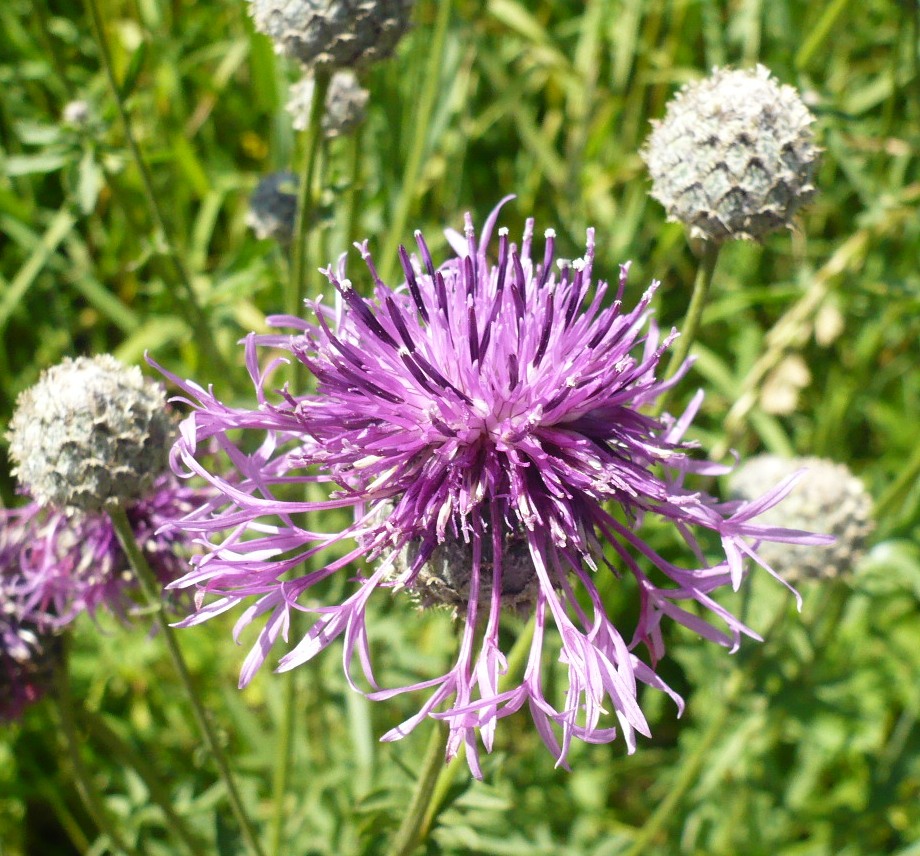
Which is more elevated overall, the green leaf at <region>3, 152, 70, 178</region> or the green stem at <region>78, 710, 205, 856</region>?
the green leaf at <region>3, 152, 70, 178</region>

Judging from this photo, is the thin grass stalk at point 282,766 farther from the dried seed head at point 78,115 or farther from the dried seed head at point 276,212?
the dried seed head at point 78,115

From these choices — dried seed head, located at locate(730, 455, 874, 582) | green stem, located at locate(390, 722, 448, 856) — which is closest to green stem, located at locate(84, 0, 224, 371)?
green stem, located at locate(390, 722, 448, 856)

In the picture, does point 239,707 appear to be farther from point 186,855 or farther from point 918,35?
point 918,35

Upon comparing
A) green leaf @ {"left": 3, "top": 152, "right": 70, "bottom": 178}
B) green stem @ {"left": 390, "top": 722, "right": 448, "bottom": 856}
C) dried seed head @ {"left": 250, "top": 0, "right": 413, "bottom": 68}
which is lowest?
green stem @ {"left": 390, "top": 722, "right": 448, "bottom": 856}

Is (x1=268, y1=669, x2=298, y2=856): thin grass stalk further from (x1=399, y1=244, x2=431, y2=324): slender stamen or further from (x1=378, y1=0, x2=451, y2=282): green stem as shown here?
(x1=378, y1=0, x2=451, y2=282): green stem

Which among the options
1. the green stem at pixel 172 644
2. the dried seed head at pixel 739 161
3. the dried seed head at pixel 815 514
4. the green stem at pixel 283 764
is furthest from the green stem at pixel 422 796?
the dried seed head at pixel 815 514

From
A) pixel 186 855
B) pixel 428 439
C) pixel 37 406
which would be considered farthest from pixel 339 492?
pixel 186 855
